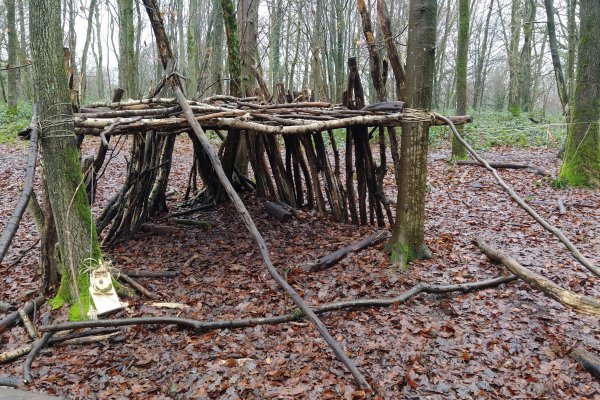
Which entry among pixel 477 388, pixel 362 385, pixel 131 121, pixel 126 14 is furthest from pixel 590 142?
pixel 126 14

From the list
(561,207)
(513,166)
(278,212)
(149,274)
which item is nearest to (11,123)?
(278,212)

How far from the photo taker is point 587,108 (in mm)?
6543

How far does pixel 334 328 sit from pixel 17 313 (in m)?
2.57

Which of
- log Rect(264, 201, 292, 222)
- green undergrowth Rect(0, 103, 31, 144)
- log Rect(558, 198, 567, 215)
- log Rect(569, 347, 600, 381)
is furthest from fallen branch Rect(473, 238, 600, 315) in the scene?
green undergrowth Rect(0, 103, 31, 144)

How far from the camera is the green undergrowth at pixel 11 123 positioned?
11373 mm

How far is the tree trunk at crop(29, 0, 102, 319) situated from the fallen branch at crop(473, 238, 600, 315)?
3.42 metres

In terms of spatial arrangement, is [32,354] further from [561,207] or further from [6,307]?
[561,207]

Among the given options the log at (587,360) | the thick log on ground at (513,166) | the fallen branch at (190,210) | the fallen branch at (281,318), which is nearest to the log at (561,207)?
the thick log on ground at (513,166)

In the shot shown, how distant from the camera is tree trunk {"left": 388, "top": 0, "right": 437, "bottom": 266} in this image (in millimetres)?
3773

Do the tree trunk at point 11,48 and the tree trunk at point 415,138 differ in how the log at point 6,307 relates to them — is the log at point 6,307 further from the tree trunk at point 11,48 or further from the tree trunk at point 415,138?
the tree trunk at point 11,48

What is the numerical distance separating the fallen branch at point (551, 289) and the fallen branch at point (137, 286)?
3085mm

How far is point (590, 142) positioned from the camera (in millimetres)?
6504

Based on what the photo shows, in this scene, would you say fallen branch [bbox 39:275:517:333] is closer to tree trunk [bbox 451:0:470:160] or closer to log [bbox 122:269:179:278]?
log [bbox 122:269:179:278]

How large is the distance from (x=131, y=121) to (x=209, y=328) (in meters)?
1.88
